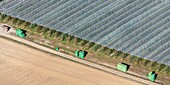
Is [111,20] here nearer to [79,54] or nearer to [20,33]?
[79,54]

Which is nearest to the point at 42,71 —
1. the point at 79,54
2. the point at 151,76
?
the point at 79,54

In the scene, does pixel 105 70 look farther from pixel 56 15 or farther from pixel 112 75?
pixel 56 15

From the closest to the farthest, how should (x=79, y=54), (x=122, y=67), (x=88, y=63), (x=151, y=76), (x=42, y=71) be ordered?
(x=151, y=76) → (x=122, y=67) → (x=42, y=71) → (x=88, y=63) → (x=79, y=54)

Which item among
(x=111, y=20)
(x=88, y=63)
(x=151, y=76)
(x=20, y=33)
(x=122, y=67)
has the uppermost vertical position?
(x=111, y=20)

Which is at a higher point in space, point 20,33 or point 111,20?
point 111,20

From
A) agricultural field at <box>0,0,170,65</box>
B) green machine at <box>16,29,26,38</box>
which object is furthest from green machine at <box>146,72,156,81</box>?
green machine at <box>16,29,26,38</box>

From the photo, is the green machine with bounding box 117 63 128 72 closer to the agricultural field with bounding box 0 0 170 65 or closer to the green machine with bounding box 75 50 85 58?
the agricultural field with bounding box 0 0 170 65

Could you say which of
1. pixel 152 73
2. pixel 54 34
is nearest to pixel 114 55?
pixel 152 73

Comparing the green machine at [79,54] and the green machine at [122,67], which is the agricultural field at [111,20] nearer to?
the green machine at [122,67]
